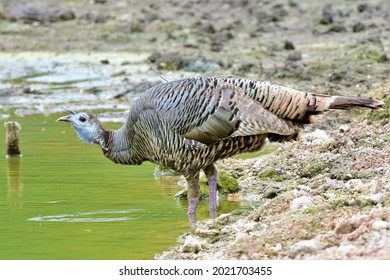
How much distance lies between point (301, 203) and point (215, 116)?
132 centimetres

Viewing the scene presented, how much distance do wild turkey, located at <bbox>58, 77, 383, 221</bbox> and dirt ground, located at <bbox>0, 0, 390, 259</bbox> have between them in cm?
60

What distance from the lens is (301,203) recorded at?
8734mm

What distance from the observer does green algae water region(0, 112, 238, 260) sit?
904cm

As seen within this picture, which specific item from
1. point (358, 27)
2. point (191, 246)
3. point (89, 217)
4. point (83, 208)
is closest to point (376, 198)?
point (191, 246)

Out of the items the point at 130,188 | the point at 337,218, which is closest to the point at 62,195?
the point at 130,188

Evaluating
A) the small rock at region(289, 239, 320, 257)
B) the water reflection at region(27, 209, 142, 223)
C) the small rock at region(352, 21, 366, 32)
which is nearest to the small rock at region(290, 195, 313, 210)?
the small rock at region(289, 239, 320, 257)

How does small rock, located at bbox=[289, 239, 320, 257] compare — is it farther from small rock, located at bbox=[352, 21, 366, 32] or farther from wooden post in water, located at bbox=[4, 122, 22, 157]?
small rock, located at bbox=[352, 21, 366, 32]

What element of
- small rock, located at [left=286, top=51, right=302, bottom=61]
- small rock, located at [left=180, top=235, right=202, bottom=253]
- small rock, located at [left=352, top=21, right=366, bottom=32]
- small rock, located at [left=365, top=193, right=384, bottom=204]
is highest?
small rock, located at [left=365, top=193, right=384, bottom=204]

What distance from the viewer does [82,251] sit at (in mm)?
8875

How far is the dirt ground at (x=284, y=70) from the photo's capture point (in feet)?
25.6

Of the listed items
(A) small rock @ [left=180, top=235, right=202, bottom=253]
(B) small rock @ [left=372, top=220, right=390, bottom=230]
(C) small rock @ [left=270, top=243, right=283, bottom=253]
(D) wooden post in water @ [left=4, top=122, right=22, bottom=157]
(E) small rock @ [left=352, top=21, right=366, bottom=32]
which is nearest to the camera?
(B) small rock @ [left=372, top=220, right=390, bottom=230]

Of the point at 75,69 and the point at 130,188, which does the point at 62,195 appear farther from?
the point at 75,69

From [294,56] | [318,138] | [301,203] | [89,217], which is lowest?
[294,56]

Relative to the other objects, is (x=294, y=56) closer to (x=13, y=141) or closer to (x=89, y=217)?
(x=13, y=141)
